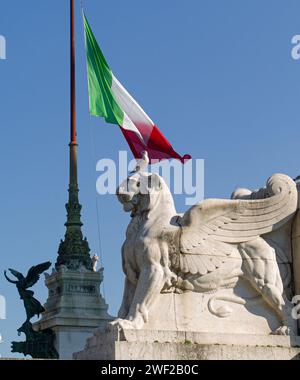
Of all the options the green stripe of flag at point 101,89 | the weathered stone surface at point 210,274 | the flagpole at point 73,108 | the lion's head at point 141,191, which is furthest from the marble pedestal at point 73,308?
the lion's head at point 141,191

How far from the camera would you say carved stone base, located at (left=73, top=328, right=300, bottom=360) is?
10547 millimetres

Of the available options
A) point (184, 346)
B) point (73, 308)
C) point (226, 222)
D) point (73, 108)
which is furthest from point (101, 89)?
point (73, 308)

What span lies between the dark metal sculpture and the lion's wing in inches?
1276

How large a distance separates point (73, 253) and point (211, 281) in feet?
115

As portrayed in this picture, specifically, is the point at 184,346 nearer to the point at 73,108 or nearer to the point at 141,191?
the point at 141,191

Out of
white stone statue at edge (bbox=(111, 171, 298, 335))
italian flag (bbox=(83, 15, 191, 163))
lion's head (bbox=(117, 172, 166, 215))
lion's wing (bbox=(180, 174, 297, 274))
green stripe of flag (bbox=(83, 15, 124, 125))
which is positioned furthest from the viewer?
green stripe of flag (bbox=(83, 15, 124, 125))

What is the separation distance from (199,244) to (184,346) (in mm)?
1295

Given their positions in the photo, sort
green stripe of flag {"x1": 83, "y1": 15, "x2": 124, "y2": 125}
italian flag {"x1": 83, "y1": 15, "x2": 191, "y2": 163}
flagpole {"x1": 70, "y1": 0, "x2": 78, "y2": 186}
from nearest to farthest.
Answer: italian flag {"x1": 83, "y1": 15, "x2": 191, "y2": 163}
green stripe of flag {"x1": 83, "y1": 15, "x2": 124, "y2": 125}
flagpole {"x1": 70, "y1": 0, "x2": 78, "y2": 186}

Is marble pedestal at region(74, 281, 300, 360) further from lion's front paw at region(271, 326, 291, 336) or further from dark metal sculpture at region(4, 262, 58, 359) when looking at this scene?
dark metal sculpture at region(4, 262, 58, 359)

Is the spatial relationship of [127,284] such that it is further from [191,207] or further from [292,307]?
[292,307]

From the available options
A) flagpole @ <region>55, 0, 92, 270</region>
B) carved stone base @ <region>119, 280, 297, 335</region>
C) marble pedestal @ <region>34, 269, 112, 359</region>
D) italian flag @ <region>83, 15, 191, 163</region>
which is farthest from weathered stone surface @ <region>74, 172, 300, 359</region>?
flagpole @ <region>55, 0, 92, 270</region>

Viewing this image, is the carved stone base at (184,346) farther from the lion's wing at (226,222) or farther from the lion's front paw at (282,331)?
the lion's wing at (226,222)
